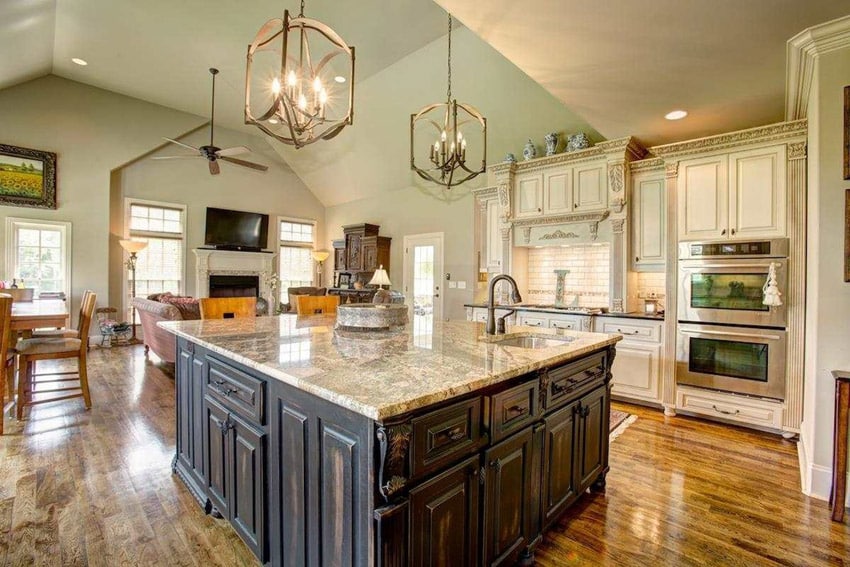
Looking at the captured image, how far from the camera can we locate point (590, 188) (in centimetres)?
438

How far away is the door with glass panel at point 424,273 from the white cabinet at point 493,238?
1502mm

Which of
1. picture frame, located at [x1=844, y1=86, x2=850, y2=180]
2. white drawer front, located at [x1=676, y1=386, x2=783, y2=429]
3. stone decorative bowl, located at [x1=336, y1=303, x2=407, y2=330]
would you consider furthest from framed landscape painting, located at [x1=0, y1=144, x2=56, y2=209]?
picture frame, located at [x1=844, y1=86, x2=850, y2=180]

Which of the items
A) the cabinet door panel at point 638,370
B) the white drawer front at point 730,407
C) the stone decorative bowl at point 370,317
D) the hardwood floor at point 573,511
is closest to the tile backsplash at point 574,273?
the cabinet door panel at point 638,370

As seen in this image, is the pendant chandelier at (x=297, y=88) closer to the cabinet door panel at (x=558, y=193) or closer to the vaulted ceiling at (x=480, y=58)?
the vaulted ceiling at (x=480, y=58)

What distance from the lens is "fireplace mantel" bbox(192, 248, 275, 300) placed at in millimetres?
7688

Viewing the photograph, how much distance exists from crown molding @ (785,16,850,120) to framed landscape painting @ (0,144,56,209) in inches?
353

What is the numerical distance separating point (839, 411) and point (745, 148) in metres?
2.25

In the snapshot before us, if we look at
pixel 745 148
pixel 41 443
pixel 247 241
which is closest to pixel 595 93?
pixel 745 148

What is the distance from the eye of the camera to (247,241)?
27.2ft

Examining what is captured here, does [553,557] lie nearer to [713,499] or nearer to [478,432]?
[478,432]

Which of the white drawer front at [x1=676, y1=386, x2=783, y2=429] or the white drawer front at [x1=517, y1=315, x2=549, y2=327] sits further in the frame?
the white drawer front at [x1=517, y1=315, x2=549, y2=327]

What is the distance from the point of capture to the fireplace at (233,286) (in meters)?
7.92

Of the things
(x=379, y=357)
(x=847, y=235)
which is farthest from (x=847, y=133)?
(x=379, y=357)

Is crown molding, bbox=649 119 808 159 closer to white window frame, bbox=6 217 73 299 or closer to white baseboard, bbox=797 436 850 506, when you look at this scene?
white baseboard, bbox=797 436 850 506
